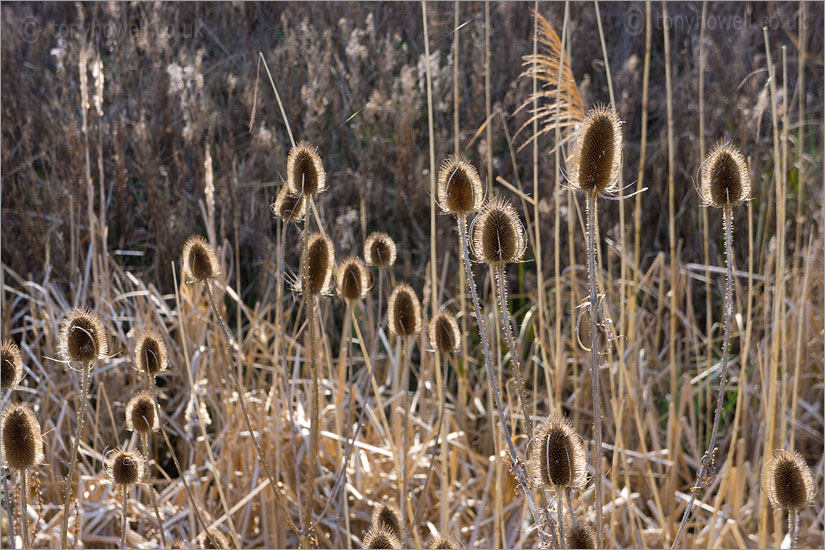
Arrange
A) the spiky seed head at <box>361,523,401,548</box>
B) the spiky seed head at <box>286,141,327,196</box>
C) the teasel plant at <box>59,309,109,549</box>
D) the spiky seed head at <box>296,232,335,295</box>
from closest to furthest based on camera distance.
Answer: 1. the spiky seed head at <box>361,523,401,548</box>
2. the teasel plant at <box>59,309,109,549</box>
3. the spiky seed head at <box>286,141,327,196</box>
4. the spiky seed head at <box>296,232,335,295</box>

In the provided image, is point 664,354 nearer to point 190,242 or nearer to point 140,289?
point 140,289

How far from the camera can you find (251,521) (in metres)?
2.46

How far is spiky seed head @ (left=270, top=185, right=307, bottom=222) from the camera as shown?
5.60ft

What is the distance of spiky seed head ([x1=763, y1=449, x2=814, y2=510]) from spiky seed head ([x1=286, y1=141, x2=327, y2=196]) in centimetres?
96

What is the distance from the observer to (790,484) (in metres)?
1.33

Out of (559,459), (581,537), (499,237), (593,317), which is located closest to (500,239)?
(499,237)

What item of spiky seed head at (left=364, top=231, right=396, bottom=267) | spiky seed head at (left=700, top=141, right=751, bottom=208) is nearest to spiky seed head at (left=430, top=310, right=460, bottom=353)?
spiky seed head at (left=364, top=231, right=396, bottom=267)

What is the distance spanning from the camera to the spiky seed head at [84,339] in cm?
144

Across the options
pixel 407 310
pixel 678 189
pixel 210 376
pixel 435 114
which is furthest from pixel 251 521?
pixel 678 189

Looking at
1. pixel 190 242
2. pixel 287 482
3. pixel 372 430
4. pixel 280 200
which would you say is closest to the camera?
pixel 190 242

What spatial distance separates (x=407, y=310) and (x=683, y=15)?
4.98 m

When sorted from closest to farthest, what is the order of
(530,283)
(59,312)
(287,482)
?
(287,482) < (59,312) < (530,283)

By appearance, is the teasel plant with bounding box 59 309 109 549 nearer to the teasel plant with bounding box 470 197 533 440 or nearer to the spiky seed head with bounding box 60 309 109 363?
the spiky seed head with bounding box 60 309 109 363

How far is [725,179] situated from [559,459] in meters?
0.60
